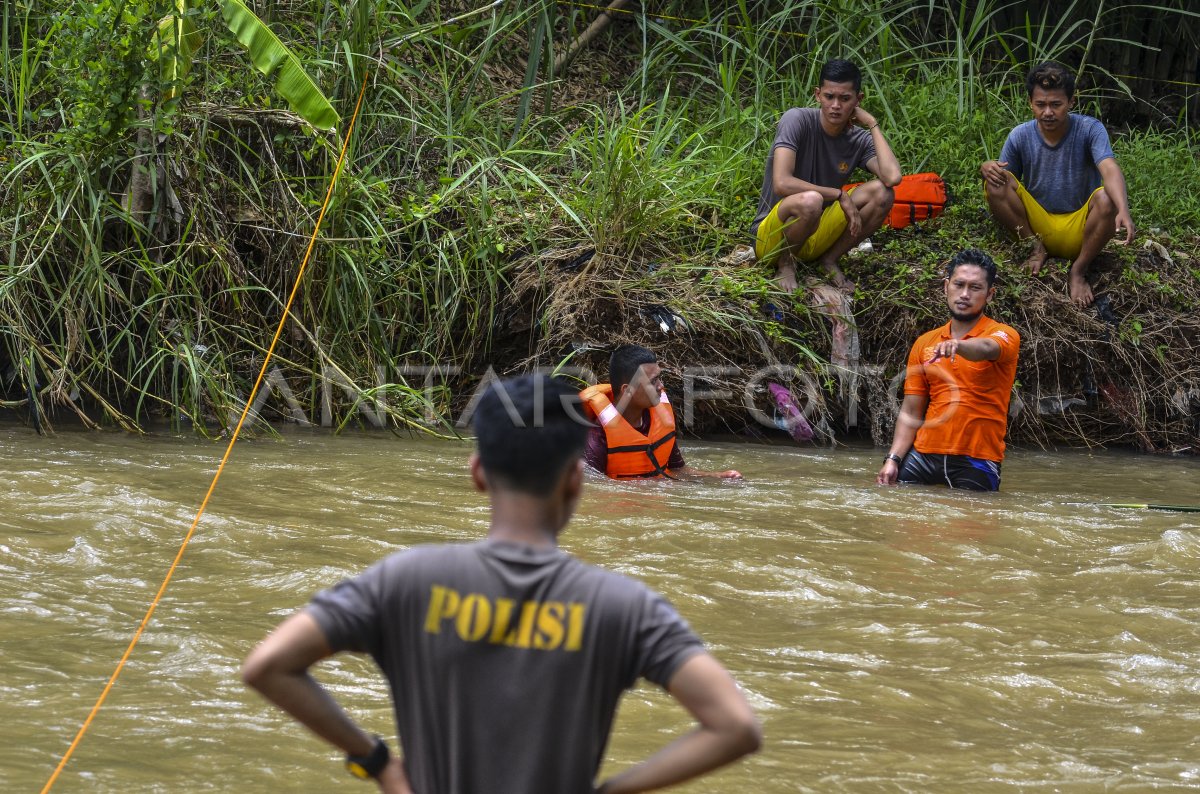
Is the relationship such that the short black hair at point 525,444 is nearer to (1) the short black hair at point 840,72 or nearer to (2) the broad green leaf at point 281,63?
(2) the broad green leaf at point 281,63

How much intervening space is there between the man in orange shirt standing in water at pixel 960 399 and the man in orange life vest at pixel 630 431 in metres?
0.97

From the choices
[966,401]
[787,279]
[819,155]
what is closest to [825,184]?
[819,155]

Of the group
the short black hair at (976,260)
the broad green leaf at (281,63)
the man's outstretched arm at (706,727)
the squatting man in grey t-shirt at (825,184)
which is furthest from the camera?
the squatting man in grey t-shirt at (825,184)

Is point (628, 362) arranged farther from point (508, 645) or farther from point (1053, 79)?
point (508, 645)

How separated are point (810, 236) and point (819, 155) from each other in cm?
54

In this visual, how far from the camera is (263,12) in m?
8.81

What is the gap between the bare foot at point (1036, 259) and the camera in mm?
8539

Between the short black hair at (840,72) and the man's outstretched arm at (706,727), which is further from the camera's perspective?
the short black hair at (840,72)

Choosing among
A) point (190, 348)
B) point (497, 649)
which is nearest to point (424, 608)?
point (497, 649)

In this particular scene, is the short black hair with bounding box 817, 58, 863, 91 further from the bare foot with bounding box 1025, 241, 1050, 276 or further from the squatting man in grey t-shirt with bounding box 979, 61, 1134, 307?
the bare foot with bounding box 1025, 241, 1050, 276

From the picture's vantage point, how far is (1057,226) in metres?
8.52

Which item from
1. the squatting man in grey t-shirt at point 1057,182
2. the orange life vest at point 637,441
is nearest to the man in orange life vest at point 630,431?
the orange life vest at point 637,441

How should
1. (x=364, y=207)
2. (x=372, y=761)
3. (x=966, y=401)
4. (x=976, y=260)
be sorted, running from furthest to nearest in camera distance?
1. (x=364, y=207)
2. (x=966, y=401)
3. (x=976, y=260)
4. (x=372, y=761)

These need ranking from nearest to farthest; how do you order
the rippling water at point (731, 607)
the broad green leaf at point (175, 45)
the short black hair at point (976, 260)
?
1. the rippling water at point (731, 607)
2. the short black hair at point (976, 260)
3. the broad green leaf at point (175, 45)
